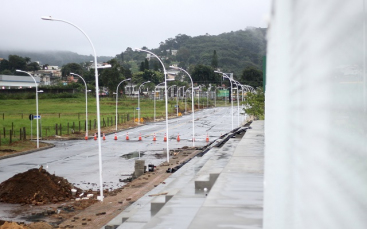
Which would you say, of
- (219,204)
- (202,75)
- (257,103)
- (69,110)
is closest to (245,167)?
(219,204)

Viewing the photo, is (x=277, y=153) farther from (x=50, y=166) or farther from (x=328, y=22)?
(x=50, y=166)

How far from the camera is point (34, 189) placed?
15.4 meters

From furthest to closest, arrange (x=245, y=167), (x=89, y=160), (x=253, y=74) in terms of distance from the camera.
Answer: (x=89, y=160), (x=253, y=74), (x=245, y=167)

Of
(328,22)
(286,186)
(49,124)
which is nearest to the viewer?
(328,22)

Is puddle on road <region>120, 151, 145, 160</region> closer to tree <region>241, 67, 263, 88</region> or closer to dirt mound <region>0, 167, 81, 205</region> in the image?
dirt mound <region>0, 167, 81, 205</region>

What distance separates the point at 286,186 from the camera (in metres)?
1.23

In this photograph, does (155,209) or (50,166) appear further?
(50,166)

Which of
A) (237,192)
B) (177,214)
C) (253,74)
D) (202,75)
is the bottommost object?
(177,214)

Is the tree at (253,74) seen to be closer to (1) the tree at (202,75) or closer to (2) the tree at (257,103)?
(2) the tree at (257,103)

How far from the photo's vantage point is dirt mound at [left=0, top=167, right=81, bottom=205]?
15.1 meters

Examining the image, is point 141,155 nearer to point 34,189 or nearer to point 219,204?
point 34,189

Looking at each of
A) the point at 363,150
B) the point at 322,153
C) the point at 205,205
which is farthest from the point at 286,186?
the point at 205,205

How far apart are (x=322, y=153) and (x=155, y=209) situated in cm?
863

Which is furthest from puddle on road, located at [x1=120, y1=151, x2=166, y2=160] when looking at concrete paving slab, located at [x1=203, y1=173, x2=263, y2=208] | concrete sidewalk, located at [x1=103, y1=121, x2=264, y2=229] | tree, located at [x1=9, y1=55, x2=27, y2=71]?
tree, located at [x1=9, y1=55, x2=27, y2=71]
